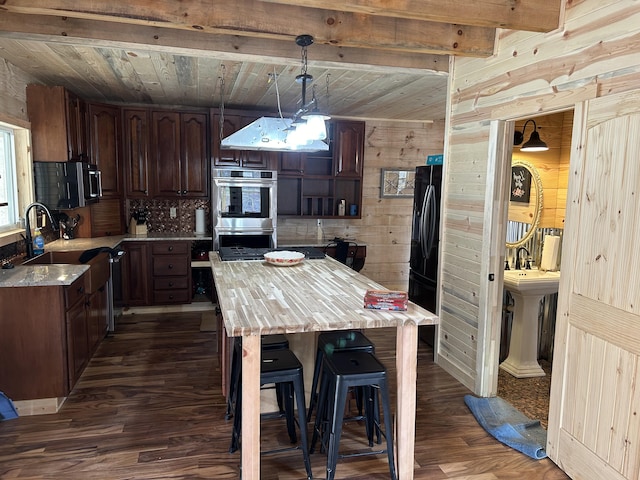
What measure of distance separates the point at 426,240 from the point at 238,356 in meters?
2.25

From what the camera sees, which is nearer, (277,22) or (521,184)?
(277,22)

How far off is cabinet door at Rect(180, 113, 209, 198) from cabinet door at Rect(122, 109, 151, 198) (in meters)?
0.38

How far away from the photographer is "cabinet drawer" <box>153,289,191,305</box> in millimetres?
5004

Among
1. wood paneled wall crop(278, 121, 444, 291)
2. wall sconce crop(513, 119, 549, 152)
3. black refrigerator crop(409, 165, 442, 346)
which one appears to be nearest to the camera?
wall sconce crop(513, 119, 549, 152)

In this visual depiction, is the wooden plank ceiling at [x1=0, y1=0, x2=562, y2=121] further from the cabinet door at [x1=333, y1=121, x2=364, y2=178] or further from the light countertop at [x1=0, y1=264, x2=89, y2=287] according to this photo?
the light countertop at [x1=0, y1=264, x2=89, y2=287]

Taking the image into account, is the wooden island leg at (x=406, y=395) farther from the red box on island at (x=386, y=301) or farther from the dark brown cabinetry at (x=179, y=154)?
the dark brown cabinetry at (x=179, y=154)

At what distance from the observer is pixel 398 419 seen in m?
2.23

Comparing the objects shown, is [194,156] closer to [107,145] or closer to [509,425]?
[107,145]

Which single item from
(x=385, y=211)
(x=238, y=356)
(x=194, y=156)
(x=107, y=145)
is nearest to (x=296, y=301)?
(x=238, y=356)

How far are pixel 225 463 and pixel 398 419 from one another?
3.07ft

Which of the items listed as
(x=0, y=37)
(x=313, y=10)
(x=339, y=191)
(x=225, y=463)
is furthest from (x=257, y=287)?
(x=339, y=191)

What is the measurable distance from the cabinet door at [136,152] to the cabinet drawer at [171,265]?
0.75m

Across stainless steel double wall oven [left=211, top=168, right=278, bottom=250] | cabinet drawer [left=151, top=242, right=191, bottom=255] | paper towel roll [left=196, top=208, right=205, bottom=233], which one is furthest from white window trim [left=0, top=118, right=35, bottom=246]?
paper towel roll [left=196, top=208, right=205, bottom=233]

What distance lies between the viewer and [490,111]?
3.04 m
